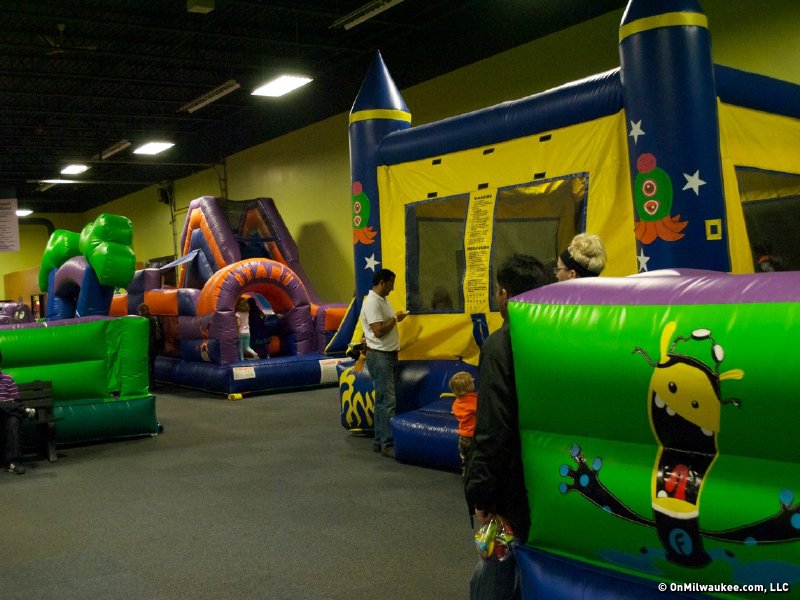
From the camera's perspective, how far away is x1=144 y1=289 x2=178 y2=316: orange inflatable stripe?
9.66 m

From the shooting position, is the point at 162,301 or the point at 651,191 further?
the point at 162,301

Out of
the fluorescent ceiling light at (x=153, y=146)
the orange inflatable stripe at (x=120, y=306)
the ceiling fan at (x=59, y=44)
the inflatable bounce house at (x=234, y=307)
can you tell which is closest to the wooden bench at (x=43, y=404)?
the inflatable bounce house at (x=234, y=307)

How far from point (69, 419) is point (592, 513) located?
16.4 ft

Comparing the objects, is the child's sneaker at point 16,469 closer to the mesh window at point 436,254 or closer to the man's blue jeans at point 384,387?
the man's blue jeans at point 384,387

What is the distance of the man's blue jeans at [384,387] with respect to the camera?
5.17 meters

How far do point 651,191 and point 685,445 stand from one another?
9.05 ft

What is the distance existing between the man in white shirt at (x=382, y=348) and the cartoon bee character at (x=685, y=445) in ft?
11.4

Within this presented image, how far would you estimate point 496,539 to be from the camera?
1979mm

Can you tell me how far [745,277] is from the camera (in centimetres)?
160

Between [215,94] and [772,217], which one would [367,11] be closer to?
[215,94]

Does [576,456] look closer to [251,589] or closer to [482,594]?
[482,594]

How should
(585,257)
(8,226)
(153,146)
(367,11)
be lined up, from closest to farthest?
(585,257), (367,11), (153,146), (8,226)

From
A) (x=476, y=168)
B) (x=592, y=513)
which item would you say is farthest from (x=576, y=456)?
(x=476, y=168)

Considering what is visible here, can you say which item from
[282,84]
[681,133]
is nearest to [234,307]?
[282,84]
